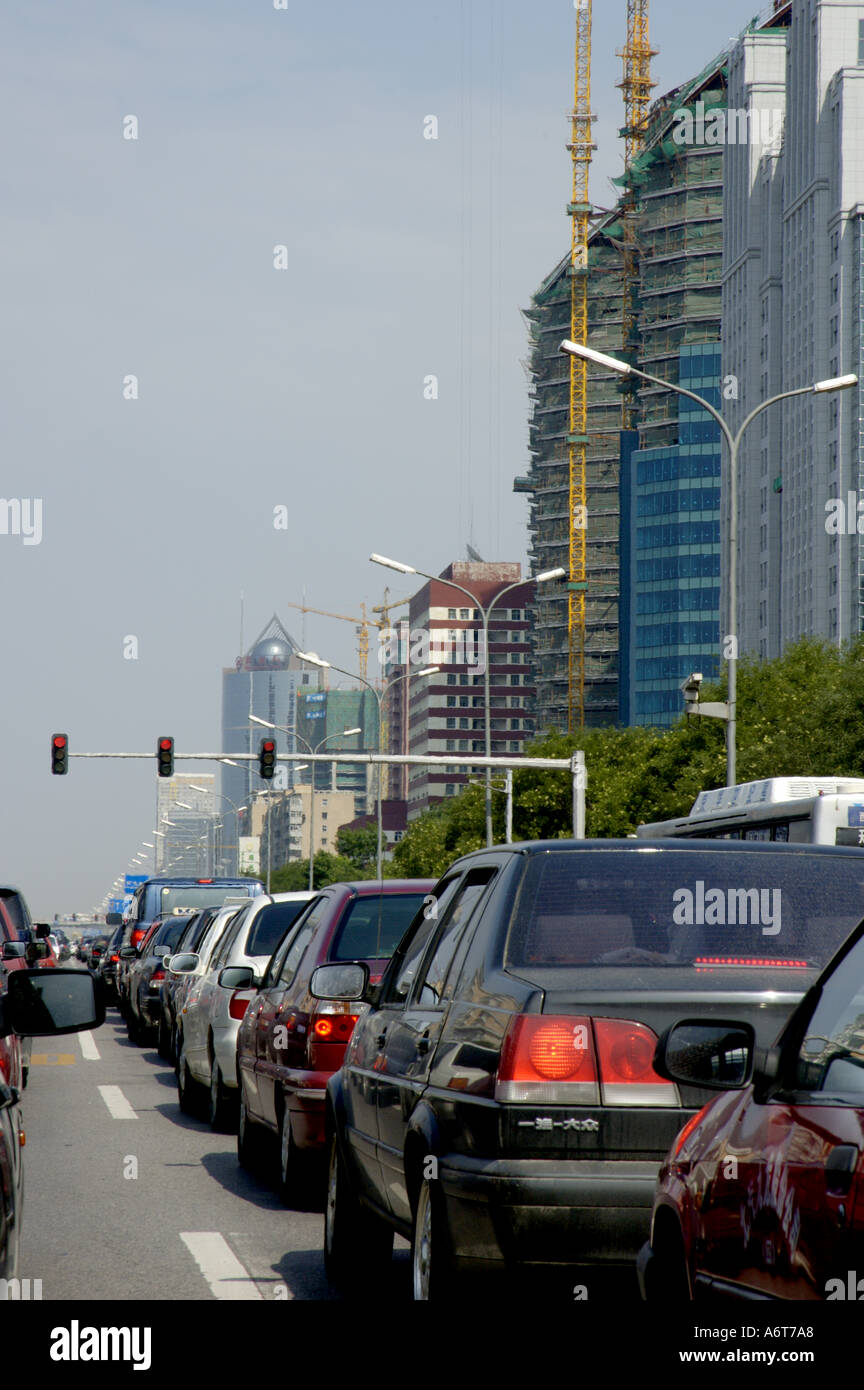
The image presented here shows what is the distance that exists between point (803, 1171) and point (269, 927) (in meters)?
12.0

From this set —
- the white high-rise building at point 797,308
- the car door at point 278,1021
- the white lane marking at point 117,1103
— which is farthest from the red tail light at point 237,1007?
the white high-rise building at point 797,308

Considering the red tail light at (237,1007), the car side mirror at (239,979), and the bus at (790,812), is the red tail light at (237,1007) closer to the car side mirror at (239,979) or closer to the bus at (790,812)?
the car side mirror at (239,979)

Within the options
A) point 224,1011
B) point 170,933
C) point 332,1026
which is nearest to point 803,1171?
point 332,1026

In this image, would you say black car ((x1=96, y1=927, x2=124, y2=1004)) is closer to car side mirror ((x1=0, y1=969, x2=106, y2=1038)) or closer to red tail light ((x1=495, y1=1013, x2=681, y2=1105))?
red tail light ((x1=495, y1=1013, x2=681, y2=1105))

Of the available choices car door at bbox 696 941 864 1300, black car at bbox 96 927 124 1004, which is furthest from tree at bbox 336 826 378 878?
car door at bbox 696 941 864 1300

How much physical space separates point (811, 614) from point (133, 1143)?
12084 cm

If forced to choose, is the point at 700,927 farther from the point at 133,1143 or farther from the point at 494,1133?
the point at 133,1143

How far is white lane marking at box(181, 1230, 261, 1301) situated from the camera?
7.63 meters

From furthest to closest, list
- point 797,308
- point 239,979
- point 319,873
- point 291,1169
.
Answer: point 319,873
point 797,308
point 239,979
point 291,1169

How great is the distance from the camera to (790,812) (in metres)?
19.9

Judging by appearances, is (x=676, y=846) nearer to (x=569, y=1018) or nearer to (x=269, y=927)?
(x=569, y=1018)

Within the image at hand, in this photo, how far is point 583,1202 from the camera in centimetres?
533

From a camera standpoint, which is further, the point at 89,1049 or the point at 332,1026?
A: the point at 89,1049

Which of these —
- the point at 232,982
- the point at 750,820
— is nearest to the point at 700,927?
the point at 232,982
